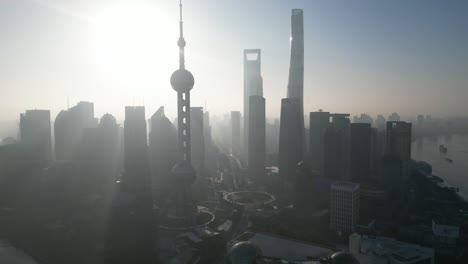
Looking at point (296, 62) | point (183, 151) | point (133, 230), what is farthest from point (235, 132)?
point (133, 230)

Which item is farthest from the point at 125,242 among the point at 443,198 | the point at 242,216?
the point at 443,198

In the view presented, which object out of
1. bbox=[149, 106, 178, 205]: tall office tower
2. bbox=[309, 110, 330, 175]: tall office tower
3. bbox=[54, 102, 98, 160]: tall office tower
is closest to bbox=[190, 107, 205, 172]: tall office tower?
bbox=[149, 106, 178, 205]: tall office tower

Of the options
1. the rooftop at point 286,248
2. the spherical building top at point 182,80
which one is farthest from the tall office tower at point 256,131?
the rooftop at point 286,248

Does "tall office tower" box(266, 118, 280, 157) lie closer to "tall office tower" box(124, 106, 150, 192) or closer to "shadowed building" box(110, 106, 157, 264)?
"tall office tower" box(124, 106, 150, 192)

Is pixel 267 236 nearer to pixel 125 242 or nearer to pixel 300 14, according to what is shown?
pixel 125 242

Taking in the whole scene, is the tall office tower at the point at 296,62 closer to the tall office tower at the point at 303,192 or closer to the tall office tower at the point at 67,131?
the tall office tower at the point at 303,192

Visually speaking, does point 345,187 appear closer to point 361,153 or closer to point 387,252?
point 387,252
